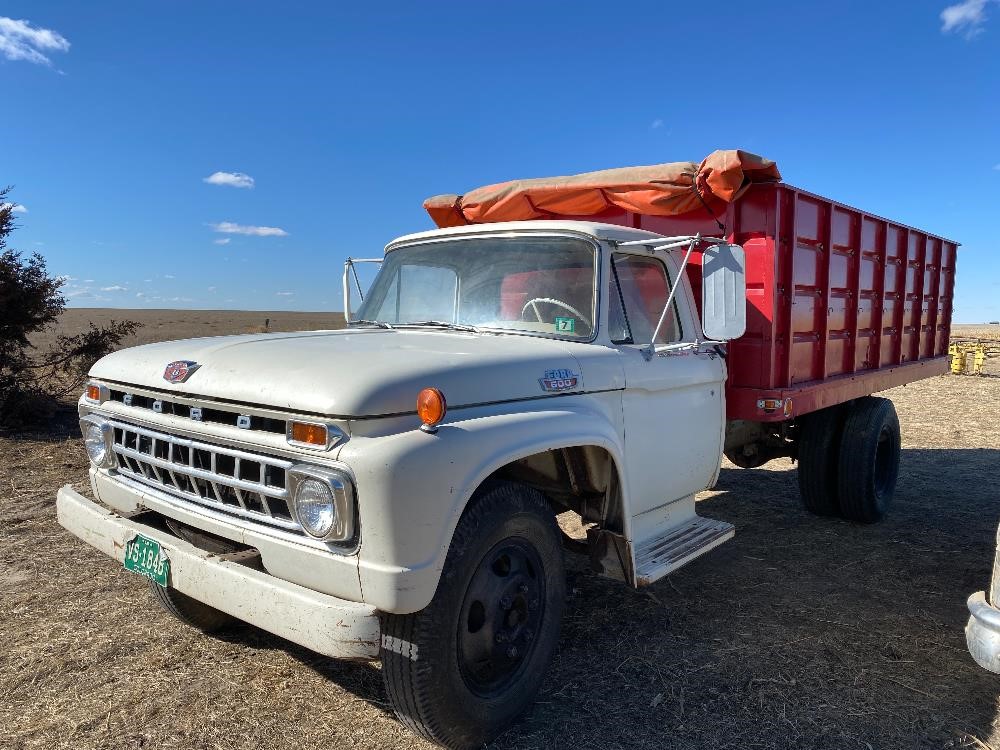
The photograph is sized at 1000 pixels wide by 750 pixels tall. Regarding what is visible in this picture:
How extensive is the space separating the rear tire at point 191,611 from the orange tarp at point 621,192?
10.6ft

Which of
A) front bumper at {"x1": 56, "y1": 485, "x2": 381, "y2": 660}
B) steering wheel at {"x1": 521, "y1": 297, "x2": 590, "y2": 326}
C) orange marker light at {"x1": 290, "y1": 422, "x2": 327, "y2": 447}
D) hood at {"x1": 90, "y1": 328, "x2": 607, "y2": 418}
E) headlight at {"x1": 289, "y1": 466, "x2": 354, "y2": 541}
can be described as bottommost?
front bumper at {"x1": 56, "y1": 485, "x2": 381, "y2": 660}

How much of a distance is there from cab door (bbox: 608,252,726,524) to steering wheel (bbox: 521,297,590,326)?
6.1 inches

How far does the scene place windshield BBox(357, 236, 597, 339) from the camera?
11.6ft

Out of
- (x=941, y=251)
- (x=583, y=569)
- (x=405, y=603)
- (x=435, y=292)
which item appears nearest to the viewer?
(x=405, y=603)

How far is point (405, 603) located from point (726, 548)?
3.61 m

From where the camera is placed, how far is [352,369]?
254cm

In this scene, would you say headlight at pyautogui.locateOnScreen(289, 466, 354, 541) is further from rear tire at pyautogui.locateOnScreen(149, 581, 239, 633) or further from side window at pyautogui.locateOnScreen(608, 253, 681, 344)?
side window at pyautogui.locateOnScreen(608, 253, 681, 344)

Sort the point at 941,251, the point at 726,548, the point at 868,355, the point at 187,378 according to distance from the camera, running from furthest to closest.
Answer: the point at 941,251 < the point at 868,355 < the point at 726,548 < the point at 187,378

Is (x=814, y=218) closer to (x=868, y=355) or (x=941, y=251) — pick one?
(x=868, y=355)

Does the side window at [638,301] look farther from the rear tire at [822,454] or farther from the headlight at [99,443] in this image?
the rear tire at [822,454]

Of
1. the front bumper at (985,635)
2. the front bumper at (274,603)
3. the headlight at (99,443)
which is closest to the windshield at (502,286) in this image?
the headlight at (99,443)

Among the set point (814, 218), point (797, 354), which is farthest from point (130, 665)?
point (814, 218)

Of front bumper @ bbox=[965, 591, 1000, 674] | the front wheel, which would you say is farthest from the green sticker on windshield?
front bumper @ bbox=[965, 591, 1000, 674]

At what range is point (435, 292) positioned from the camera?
3928mm
